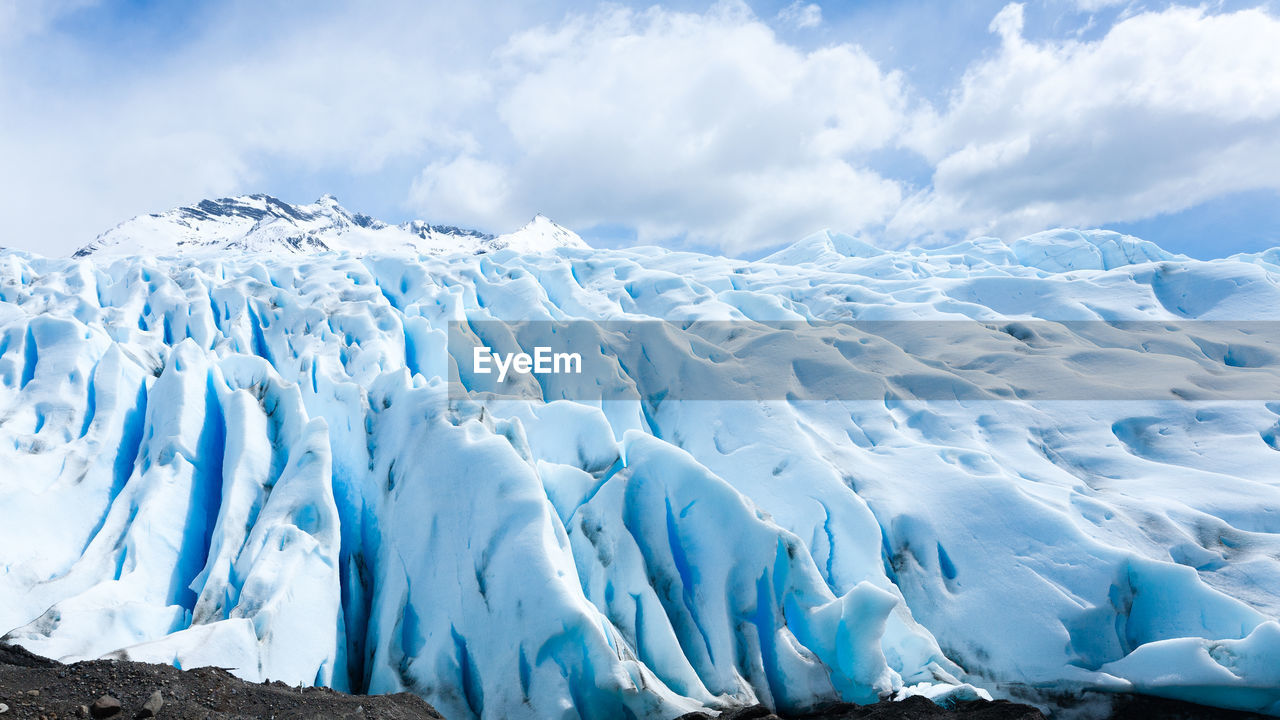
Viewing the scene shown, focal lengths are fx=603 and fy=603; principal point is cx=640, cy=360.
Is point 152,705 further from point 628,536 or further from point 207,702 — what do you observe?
point 628,536

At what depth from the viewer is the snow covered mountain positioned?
72500 millimetres

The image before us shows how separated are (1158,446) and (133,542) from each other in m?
13.7

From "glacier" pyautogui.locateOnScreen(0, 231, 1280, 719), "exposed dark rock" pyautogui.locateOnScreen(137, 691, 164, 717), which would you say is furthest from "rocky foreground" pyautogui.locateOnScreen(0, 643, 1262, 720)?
"glacier" pyautogui.locateOnScreen(0, 231, 1280, 719)

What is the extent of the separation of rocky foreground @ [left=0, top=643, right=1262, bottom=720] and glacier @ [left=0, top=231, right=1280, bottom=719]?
0.68 meters

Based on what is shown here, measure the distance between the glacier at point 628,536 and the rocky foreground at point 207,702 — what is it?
2.22ft

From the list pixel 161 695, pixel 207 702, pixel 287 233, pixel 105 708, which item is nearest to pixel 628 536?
pixel 207 702

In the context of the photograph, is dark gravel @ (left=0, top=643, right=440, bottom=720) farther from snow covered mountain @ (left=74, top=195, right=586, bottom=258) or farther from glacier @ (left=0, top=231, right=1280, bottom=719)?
snow covered mountain @ (left=74, top=195, right=586, bottom=258)

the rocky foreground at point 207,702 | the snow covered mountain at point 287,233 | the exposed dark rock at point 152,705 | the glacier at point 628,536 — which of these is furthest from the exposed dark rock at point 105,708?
the snow covered mountain at point 287,233

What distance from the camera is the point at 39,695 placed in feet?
11.8

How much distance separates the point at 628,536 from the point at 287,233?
7566cm

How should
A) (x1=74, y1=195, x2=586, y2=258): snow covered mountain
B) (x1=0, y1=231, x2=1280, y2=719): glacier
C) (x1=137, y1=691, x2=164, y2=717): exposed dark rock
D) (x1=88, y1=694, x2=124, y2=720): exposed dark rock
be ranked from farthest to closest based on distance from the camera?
(x1=74, y1=195, x2=586, y2=258): snow covered mountain
(x1=0, y1=231, x2=1280, y2=719): glacier
(x1=137, y1=691, x2=164, y2=717): exposed dark rock
(x1=88, y1=694, x2=124, y2=720): exposed dark rock

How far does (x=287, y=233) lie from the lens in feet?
227

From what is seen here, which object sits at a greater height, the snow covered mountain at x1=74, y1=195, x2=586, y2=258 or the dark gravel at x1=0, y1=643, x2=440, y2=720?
the snow covered mountain at x1=74, y1=195, x2=586, y2=258

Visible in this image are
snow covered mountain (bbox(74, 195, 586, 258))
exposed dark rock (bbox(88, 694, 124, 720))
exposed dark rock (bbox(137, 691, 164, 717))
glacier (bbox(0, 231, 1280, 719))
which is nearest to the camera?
exposed dark rock (bbox(88, 694, 124, 720))
